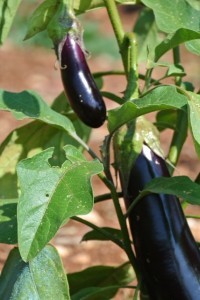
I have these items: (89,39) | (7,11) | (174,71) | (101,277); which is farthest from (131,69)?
(89,39)

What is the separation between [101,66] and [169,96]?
3.82m

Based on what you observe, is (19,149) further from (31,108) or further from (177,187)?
(177,187)

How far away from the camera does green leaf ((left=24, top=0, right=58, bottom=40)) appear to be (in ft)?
5.35

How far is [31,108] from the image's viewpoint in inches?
62.7

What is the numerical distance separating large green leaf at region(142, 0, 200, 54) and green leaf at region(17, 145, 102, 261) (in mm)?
290

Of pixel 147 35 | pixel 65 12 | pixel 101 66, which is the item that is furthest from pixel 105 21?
pixel 65 12

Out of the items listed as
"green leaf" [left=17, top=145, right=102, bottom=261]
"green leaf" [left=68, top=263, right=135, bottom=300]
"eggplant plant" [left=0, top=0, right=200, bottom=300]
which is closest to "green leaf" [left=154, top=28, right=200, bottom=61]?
"eggplant plant" [left=0, top=0, right=200, bottom=300]

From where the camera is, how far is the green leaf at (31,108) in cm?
157

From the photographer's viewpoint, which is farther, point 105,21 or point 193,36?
point 105,21

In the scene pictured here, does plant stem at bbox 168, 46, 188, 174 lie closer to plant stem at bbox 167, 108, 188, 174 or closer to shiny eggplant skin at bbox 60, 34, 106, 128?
plant stem at bbox 167, 108, 188, 174

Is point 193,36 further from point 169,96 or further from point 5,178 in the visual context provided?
point 5,178

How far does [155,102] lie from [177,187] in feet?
0.49

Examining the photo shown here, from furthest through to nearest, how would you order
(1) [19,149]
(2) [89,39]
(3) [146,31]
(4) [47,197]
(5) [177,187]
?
1. (2) [89,39]
2. (3) [146,31]
3. (1) [19,149]
4. (5) [177,187]
5. (4) [47,197]

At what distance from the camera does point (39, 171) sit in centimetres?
141
